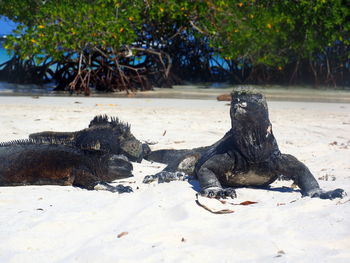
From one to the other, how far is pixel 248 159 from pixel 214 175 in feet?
0.92

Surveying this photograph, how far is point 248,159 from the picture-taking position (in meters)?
3.94

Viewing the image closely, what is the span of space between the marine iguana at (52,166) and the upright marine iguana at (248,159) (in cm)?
74

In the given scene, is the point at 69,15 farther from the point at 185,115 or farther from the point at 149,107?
the point at 185,115

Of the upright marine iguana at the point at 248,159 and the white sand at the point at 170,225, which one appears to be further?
the upright marine iguana at the point at 248,159

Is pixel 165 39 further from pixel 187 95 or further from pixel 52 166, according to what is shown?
pixel 52 166

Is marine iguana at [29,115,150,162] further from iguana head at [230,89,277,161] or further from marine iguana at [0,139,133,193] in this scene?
iguana head at [230,89,277,161]

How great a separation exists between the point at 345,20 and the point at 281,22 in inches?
74.4

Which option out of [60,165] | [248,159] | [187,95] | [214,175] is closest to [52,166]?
[60,165]

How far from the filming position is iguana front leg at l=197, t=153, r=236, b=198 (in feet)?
11.8

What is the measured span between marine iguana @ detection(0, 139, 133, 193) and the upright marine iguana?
2.43 ft

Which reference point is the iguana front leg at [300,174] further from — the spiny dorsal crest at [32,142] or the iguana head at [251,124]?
the spiny dorsal crest at [32,142]

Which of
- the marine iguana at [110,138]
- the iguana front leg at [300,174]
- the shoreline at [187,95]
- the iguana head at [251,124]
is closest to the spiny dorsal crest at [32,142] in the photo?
the marine iguana at [110,138]

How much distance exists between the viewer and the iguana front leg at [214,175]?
3.59 metres

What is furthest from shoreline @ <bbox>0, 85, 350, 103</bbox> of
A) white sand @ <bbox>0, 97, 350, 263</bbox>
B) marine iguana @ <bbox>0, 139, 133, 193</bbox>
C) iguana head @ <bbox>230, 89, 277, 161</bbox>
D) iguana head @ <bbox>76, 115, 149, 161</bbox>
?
iguana head @ <bbox>230, 89, 277, 161</bbox>
